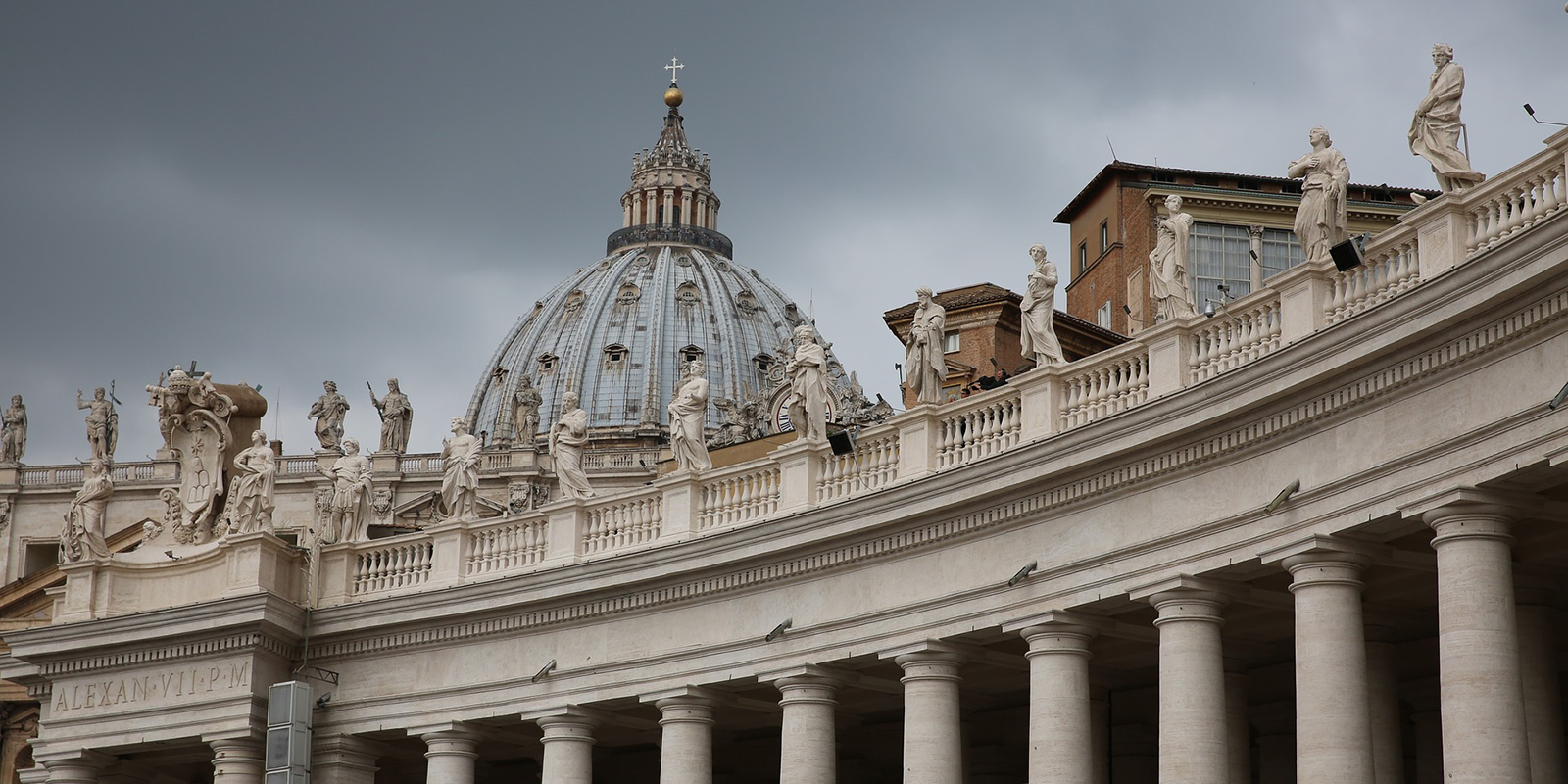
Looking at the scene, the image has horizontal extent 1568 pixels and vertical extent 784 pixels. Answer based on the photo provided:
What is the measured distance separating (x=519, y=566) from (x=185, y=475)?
26.3 feet

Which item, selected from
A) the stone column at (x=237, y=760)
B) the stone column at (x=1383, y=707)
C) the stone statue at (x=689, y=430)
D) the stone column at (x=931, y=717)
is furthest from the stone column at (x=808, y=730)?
the stone column at (x=237, y=760)

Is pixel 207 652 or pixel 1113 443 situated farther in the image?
pixel 207 652

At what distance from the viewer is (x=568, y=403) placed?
44.3 metres

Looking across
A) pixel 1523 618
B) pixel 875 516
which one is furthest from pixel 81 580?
pixel 1523 618

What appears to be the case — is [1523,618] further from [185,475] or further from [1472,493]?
[185,475]

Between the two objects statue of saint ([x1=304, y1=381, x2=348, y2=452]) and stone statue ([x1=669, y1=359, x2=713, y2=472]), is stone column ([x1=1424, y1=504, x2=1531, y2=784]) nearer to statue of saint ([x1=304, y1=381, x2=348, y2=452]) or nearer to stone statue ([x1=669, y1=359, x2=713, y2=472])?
stone statue ([x1=669, y1=359, x2=713, y2=472])

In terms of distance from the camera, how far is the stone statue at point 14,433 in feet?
449

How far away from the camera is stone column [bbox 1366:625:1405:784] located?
2997cm

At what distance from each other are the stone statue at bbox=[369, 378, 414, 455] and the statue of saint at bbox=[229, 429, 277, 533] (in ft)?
330

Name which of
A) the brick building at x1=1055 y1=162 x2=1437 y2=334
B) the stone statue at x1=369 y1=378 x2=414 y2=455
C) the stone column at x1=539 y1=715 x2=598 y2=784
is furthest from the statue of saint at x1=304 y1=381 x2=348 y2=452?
the stone column at x1=539 y1=715 x2=598 y2=784

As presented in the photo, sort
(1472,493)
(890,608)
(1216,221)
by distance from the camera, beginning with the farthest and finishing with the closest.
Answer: (1216,221) → (890,608) → (1472,493)

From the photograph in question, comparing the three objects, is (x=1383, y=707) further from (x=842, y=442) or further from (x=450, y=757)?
(x=450, y=757)

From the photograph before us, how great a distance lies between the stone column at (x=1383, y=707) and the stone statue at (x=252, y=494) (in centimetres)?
2036

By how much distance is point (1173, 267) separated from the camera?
31.8 metres
